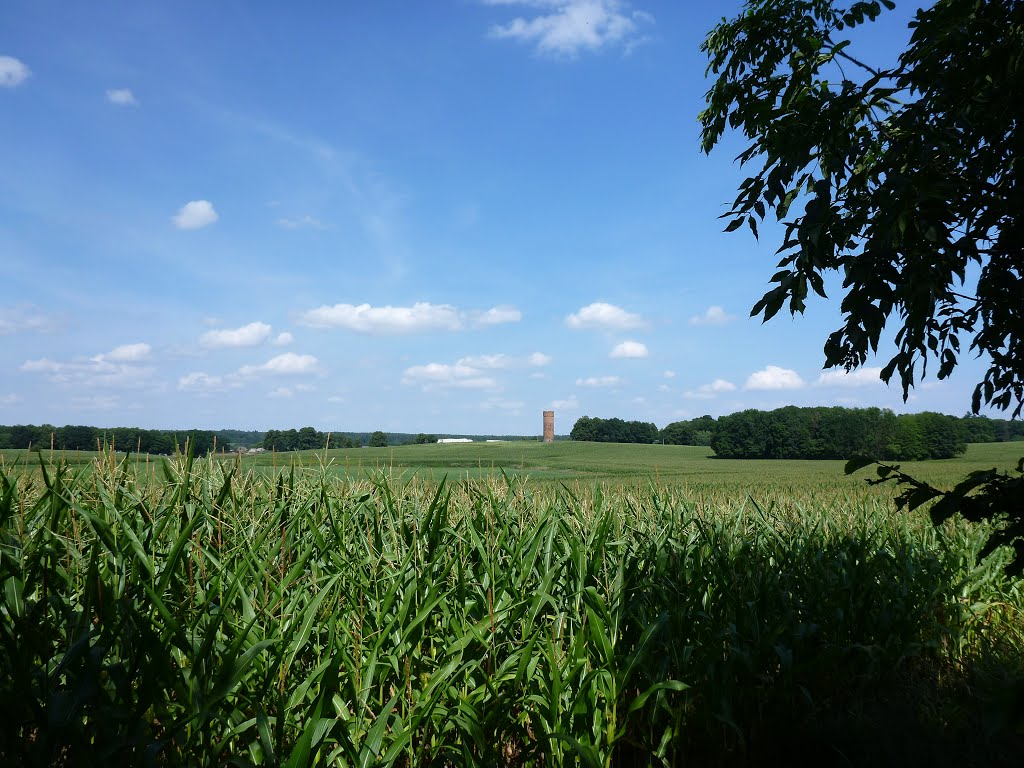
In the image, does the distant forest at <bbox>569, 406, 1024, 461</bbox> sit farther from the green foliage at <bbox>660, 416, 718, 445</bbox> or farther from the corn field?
the corn field

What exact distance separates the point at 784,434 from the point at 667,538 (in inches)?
1150

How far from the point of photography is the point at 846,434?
91.5 ft

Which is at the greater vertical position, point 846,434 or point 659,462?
point 846,434

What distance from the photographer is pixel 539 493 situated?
5.57m

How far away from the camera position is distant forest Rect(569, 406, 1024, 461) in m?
26.0

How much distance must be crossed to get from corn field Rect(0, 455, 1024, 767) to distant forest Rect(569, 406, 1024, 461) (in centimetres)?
2295

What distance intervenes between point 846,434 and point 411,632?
29.0m

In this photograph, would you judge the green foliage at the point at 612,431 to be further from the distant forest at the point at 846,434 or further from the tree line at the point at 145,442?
the tree line at the point at 145,442

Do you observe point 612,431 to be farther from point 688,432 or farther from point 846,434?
point 846,434

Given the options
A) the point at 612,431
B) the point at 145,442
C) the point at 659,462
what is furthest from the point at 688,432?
the point at 145,442

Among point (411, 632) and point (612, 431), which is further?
point (612, 431)

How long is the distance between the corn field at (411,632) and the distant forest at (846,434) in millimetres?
22950

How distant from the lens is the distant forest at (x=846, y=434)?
26.0 m

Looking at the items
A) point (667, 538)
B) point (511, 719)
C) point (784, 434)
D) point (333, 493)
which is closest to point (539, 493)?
point (667, 538)
